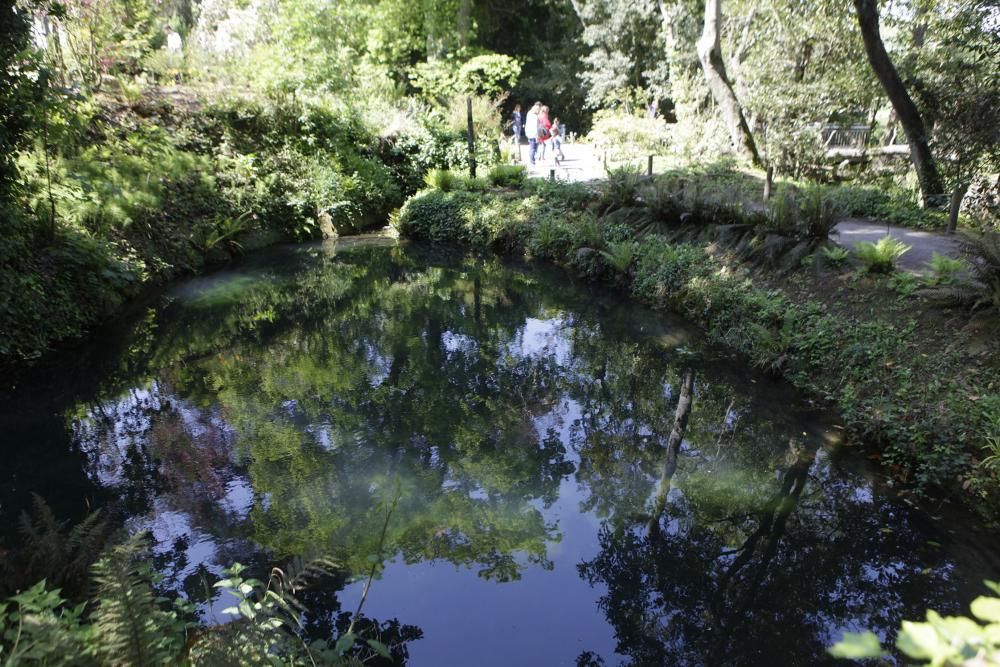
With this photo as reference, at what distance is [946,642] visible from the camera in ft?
3.46

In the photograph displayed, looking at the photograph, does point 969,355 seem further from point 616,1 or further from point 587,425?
point 616,1

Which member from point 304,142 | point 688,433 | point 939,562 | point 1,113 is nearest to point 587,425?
point 688,433

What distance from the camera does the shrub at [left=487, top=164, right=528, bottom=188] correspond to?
608 inches

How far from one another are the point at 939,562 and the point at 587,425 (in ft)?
10.0

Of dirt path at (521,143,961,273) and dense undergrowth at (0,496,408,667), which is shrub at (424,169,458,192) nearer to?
dirt path at (521,143,961,273)

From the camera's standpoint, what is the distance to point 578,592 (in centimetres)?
426

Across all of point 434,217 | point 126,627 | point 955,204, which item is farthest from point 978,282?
point 434,217

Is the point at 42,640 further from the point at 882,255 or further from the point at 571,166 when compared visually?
the point at 571,166

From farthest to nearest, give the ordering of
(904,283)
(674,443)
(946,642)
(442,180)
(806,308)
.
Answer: (442,180) → (806,308) → (904,283) → (674,443) → (946,642)

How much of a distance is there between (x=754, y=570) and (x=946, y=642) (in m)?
3.64

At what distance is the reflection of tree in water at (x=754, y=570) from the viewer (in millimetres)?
3842

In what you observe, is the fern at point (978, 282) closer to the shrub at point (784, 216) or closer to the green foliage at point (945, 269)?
the green foliage at point (945, 269)

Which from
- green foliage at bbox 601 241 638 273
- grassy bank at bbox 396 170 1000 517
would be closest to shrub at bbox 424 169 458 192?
grassy bank at bbox 396 170 1000 517

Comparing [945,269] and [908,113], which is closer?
[945,269]
